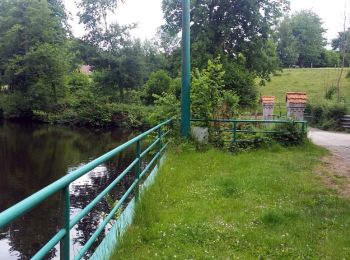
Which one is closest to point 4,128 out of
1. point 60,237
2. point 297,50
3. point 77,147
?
point 77,147

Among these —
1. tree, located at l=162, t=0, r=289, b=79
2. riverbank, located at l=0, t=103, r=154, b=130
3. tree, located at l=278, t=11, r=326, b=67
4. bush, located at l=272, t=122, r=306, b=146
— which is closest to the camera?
bush, located at l=272, t=122, r=306, b=146

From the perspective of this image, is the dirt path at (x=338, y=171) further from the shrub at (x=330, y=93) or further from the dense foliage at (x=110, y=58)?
the shrub at (x=330, y=93)

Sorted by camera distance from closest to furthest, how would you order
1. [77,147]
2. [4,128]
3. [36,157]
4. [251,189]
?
[251,189]
[36,157]
[77,147]
[4,128]

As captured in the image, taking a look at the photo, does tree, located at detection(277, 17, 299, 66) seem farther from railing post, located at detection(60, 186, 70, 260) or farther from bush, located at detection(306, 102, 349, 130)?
railing post, located at detection(60, 186, 70, 260)

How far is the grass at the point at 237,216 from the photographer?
16.4ft

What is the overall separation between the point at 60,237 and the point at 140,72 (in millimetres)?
40472

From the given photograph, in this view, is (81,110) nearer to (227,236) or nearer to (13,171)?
(13,171)

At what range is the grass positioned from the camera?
16.4 feet

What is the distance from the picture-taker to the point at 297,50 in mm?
76688

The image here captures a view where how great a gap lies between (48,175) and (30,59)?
28.8 metres

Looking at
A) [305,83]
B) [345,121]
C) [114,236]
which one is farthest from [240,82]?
[114,236]

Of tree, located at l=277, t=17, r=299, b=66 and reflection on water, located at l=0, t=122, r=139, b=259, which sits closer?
reflection on water, located at l=0, t=122, r=139, b=259

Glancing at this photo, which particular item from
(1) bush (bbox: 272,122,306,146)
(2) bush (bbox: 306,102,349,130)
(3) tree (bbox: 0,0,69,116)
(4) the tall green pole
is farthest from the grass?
(3) tree (bbox: 0,0,69,116)

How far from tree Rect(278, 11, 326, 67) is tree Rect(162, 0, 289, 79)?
40.0 meters
